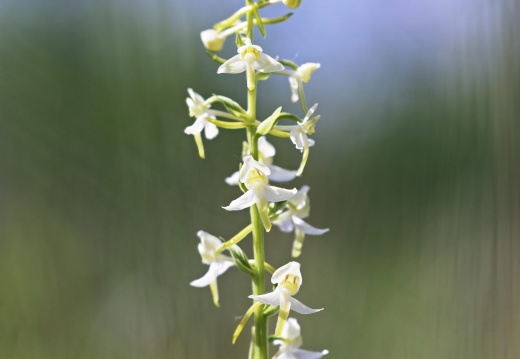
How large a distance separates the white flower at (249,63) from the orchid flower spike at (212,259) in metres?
0.22

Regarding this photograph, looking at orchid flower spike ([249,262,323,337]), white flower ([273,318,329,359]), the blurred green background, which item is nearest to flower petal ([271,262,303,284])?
orchid flower spike ([249,262,323,337])

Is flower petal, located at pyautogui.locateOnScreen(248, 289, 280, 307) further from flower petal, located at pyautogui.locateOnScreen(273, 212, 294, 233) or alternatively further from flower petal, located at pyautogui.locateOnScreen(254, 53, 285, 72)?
flower petal, located at pyautogui.locateOnScreen(254, 53, 285, 72)

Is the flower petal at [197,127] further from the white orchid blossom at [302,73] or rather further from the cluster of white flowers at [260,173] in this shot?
the white orchid blossom at [302,73]

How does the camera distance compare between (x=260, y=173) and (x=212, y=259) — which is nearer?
(x=260, y=173)

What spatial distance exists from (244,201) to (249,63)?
0.18 metres

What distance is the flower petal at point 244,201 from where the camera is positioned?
640 mm

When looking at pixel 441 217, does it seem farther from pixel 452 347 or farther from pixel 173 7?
pixel 173 7

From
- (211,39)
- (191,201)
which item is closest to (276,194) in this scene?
(211,39)

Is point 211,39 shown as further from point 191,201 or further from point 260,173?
point 191,201

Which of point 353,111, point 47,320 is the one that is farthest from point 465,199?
point 47,320

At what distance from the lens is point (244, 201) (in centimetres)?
66

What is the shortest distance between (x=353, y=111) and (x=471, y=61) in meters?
0.84

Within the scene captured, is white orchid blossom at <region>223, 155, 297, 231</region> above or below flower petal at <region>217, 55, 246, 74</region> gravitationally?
below

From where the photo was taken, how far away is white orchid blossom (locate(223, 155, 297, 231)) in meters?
0.66
